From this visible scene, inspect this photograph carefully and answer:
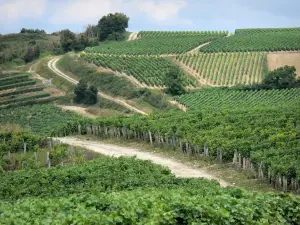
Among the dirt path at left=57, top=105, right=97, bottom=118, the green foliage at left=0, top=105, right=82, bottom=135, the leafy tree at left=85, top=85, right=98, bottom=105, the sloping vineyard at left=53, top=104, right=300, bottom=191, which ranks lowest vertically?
the dirt path at left=57, top=105, right=97, bottom=118

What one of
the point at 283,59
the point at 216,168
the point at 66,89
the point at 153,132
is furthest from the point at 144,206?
the point at 283,59

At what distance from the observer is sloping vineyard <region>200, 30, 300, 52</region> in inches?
4943

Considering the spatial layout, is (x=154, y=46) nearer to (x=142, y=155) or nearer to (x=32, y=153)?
(x=142, y=155)

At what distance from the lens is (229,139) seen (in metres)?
48.6

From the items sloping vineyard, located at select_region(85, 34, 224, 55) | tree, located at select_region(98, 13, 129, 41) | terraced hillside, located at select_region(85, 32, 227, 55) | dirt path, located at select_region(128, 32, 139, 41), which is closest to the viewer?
sloping vineyard, located at select_region(85, 34, 224, 55)

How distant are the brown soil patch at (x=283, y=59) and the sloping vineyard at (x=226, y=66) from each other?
1606 mm

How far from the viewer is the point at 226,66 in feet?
378

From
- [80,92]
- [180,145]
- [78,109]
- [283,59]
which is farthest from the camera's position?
[283,59]

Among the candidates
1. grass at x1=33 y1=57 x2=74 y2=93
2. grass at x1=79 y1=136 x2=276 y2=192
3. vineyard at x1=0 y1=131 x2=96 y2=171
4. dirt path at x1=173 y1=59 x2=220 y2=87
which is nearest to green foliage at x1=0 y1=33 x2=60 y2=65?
grass at x1=33 y1=57 x2=74 y2=93

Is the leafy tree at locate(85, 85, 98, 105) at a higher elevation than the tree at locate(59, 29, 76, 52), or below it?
below

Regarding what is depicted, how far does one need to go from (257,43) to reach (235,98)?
155 feet

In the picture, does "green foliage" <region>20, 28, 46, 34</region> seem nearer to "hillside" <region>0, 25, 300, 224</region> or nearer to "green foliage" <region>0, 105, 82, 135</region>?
"hillside" <region>0, 25, 300, 224</region>

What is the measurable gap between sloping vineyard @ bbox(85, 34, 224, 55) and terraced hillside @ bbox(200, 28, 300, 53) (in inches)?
160

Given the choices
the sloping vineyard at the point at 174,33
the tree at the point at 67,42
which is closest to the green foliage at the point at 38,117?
the tree at the point at 67,42
